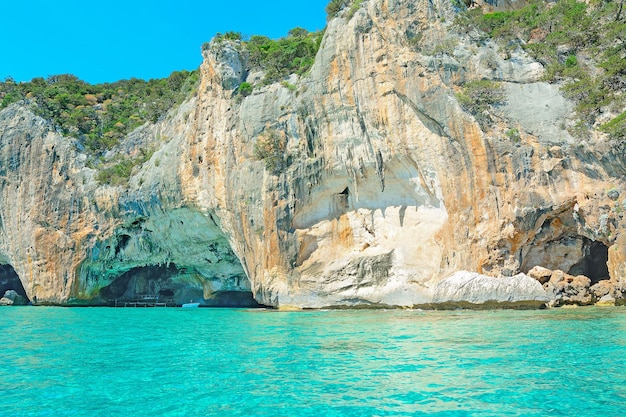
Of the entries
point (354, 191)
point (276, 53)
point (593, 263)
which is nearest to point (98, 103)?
point (276, 53)

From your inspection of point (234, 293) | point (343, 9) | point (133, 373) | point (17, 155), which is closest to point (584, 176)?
point (343, 9)

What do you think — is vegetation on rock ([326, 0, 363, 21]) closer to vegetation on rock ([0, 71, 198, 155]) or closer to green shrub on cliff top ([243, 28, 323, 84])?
green shrub on cliff top ([243, 28, 323, 84])

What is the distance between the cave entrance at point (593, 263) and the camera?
807 inches

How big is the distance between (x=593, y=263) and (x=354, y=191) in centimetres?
1046

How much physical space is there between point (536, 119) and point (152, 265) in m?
26.2

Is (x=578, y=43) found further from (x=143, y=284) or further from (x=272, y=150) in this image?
(x=143, y=284)

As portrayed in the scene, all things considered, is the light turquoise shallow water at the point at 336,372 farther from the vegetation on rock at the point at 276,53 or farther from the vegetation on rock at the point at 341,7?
the vegetation on rock at the point at 276,53

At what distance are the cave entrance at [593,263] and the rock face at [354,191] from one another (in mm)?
84

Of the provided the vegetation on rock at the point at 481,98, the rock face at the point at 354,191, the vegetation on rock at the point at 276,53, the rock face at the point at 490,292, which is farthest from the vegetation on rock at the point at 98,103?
the rock face at the point at 490,292

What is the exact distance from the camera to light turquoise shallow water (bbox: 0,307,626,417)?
6625 millimetres

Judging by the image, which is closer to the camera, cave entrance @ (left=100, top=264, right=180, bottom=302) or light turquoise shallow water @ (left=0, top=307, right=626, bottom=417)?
light turquoise shallow water @ (left=0, top=307, right=626, bottom=417)

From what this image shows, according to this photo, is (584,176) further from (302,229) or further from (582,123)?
(302,229)

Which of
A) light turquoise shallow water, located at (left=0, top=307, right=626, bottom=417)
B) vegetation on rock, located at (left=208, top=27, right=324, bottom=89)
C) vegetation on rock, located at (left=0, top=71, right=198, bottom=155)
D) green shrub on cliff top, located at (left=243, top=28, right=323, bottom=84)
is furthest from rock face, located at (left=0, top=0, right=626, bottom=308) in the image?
light turquoise shallow water, located at (left=0, top=307, right=626, bottom=417)

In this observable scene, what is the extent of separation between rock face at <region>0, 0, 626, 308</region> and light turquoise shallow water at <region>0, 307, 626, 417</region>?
6482 mm
